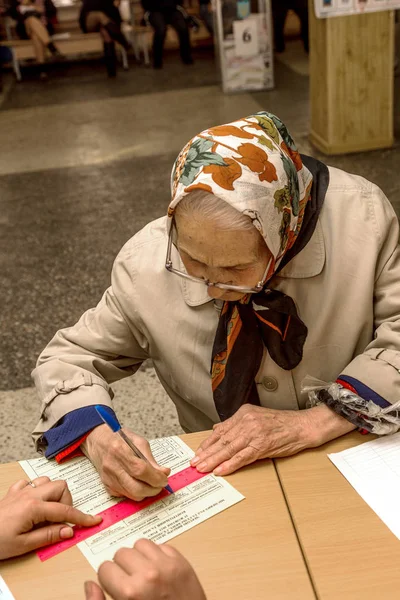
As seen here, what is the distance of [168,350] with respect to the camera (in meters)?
1.52

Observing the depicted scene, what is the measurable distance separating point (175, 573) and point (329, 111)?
4251 mm

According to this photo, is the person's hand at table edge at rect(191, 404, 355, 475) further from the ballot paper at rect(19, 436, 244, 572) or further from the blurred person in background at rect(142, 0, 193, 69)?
the blurred person in background at rect(142, 0, 193, 69)

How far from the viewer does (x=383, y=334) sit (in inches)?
54.6

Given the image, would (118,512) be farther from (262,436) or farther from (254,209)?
(254,209)

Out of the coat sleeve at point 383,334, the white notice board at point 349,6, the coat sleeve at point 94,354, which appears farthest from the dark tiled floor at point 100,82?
the coat sleeve at point 383,334

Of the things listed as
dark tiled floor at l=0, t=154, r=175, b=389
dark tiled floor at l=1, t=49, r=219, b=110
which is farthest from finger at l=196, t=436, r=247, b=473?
dark tiled floor at l=1, t=49, r=219, b=110

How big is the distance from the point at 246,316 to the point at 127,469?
0.38 metres

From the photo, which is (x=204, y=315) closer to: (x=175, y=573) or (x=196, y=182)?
(x=196, y=182)

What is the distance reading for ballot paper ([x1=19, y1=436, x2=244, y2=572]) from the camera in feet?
3.71

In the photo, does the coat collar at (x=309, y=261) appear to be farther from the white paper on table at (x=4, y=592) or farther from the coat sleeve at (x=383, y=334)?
the white paper on table at (x=4, y=592)

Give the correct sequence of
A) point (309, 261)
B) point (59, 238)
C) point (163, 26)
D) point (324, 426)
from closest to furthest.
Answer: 1. point (324, 426)
2. point (309, 261)
3. point (59, 238)
4. point (163, 26)

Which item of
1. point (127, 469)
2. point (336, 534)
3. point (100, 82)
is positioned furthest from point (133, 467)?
point (100, 82)

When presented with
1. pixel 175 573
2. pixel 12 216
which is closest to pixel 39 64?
pixel 12 216

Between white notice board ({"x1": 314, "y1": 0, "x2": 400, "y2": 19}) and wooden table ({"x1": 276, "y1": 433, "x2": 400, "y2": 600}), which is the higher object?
white notice board ({"x1": 314, "y1": 0, "x2": 400, "y2": 19})
